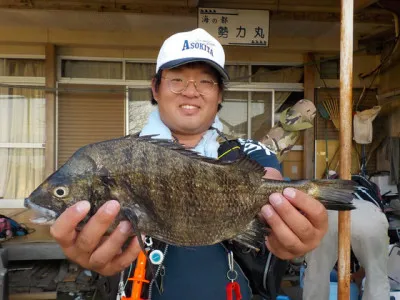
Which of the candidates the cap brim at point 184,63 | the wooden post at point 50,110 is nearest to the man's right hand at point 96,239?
the cap brim at point 184,63

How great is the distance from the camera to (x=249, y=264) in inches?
80.3

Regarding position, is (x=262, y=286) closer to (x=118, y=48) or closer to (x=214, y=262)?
(x=214, y=262)

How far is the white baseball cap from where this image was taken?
6.56 ft

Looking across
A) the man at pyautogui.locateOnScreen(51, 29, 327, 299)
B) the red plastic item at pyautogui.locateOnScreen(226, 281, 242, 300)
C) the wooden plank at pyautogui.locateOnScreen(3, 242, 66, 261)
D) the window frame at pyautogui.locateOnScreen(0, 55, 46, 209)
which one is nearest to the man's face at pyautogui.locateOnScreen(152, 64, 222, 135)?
the man at pyautogui.locateOnScreen(51, 29, 327, 299)

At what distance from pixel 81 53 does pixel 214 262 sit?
576cm

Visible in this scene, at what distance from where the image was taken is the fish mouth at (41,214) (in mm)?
1634

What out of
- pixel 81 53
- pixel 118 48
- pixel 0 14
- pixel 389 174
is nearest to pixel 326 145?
pixel 389 174

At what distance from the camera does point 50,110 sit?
6598 mm

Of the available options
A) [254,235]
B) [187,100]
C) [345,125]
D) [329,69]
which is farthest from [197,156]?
[329,69]

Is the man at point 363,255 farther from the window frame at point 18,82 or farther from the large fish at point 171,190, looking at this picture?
the window frame at point 18,82

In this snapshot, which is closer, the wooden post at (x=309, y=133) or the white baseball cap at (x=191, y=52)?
the white baseball cap at (x=191, y=52)

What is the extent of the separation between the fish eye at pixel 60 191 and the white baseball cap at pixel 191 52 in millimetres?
824

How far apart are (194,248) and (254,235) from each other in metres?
0.33

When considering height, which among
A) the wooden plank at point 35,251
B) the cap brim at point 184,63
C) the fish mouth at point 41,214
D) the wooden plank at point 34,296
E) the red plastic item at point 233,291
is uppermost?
the cap brim at point 184,63
